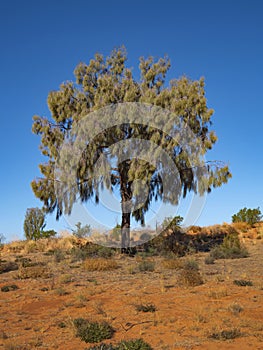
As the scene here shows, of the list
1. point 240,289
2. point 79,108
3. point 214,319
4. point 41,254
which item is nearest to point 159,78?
point 79,108

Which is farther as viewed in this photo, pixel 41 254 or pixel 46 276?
pixel 41 254

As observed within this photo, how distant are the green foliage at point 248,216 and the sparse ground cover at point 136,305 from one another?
1618 centimetres

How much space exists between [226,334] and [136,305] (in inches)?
132

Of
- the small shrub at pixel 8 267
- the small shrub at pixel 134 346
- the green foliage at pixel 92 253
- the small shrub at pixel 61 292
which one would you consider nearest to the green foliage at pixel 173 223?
the green foliage at pixel 92 253

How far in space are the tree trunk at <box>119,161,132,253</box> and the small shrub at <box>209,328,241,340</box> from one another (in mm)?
14441

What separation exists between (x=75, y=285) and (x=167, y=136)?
10528 mm

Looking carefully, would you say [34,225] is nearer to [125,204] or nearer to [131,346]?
[125,204]

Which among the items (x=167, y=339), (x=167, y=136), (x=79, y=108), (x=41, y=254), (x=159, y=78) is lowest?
(x=167, y=339)

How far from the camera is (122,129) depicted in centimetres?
2145

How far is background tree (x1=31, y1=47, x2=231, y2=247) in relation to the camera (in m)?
21.4

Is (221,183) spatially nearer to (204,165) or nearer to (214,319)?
(204,165)

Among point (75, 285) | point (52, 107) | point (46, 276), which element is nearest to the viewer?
point (75, 285)

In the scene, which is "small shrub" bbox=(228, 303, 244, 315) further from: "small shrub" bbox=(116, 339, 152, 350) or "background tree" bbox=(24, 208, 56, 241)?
"background tree" bbox=(24, 208, 56, 241)

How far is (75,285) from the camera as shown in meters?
14.0
